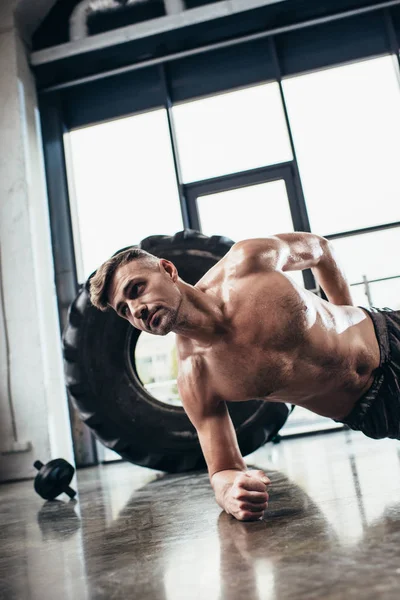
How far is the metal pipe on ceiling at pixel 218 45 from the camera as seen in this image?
4.23m

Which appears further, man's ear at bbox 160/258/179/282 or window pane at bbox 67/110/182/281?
window pane at bbox 67/110/182/281

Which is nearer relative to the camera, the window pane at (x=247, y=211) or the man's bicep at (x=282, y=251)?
the man's bicep at (x=282, y=251)

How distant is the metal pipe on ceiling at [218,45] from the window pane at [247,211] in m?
1.26

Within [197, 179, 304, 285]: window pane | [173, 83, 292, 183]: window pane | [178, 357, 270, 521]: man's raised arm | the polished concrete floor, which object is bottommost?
the polished concrete floor

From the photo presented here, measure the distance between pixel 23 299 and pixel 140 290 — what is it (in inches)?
109

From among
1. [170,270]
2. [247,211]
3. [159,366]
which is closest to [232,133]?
[247,211]

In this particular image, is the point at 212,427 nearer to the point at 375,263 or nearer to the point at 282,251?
the point at 282,251

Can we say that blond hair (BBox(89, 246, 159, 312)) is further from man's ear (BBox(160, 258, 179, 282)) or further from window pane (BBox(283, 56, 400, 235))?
window pane (BBox(283, 56, 400, 235))

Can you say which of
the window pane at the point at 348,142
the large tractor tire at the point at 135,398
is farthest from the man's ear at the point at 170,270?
the window pane at the point at 348,142

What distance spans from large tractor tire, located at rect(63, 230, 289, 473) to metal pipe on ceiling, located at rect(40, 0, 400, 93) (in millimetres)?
2259

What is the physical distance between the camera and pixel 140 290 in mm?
1534

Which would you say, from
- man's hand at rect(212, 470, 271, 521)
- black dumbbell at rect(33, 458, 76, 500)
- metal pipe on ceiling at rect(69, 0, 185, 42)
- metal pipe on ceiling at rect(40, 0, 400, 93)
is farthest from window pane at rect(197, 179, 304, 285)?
man's hand at rect(212, 470, 271, 521)

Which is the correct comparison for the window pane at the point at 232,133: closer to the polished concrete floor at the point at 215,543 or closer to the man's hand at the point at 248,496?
the polished concrete floor at the point at 215,543

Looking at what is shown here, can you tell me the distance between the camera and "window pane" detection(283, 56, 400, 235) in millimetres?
4012
